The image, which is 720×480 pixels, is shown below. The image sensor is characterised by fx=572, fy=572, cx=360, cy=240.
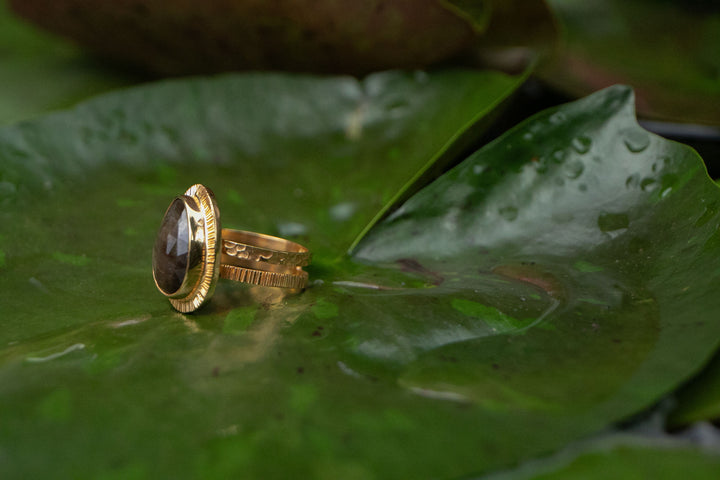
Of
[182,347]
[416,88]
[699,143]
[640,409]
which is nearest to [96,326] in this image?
[182,347]

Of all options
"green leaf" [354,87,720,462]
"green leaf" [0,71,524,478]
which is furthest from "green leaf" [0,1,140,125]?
"green leaf" [354,87,720,462]

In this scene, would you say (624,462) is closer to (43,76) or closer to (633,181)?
(633,181)

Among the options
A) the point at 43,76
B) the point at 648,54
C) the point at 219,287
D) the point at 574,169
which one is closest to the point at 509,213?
the point at 574,169

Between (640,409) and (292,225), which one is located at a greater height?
(292,225)

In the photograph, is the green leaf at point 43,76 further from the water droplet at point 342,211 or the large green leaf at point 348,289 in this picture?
the water droplet at point 342,211

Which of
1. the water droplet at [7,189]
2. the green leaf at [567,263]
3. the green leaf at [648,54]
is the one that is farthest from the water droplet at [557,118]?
the water droplet at [7,189]

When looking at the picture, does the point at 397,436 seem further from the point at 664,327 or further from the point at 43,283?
the point at 43,283
